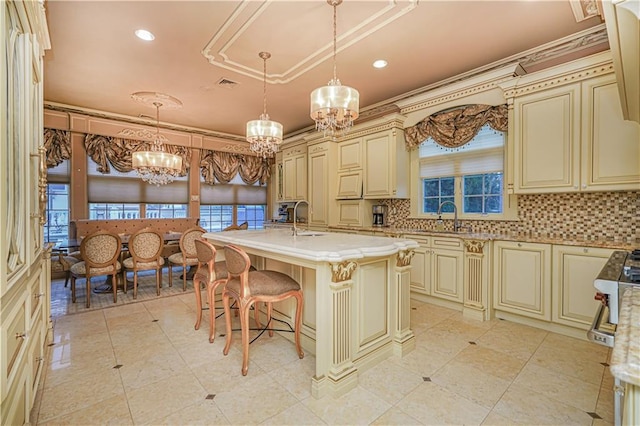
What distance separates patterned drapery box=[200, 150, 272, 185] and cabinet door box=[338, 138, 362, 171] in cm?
275

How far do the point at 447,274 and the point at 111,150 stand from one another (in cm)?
591

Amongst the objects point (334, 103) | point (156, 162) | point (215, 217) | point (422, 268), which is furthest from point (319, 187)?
point (334, 103)

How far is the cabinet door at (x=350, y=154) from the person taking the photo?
4863mm

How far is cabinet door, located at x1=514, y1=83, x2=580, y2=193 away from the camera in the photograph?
9.35 ft

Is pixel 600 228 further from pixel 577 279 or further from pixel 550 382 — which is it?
pixel 550 382

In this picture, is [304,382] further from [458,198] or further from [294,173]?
[294,173]

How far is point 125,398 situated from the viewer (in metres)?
1.90

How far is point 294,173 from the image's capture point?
20.3 ft

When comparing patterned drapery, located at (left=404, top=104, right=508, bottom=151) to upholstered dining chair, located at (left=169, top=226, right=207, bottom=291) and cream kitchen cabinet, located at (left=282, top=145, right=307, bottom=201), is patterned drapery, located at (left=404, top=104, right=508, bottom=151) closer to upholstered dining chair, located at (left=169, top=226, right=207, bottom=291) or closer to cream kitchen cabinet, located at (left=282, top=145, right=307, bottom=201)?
cream kitchen cabinet, located at (left=282, top=145, right=307, bottom=201)

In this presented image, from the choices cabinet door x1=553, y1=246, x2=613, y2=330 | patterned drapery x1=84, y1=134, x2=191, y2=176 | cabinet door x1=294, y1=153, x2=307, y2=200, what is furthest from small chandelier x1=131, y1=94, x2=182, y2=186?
cabinet door x1=553, y1=246, x2=613, y2=330

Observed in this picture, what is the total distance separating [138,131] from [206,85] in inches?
98.5

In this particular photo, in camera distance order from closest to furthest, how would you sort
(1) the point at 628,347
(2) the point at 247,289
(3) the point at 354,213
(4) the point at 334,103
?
(1) the point at 628,347 → (2) the point at 247,289 → (4) the point at 334,103 → (3) the point at 354,213

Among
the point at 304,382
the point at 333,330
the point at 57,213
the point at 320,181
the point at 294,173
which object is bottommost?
the point at 304,382

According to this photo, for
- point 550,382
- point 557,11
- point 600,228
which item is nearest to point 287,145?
point 557,11
